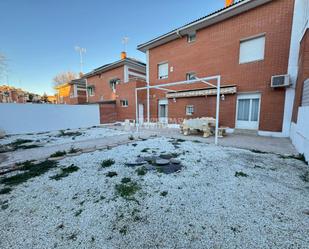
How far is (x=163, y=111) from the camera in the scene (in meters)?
13.1

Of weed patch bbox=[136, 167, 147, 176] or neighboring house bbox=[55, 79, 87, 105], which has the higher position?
→ neighboring house bbox=[55, 79, 87, 105]

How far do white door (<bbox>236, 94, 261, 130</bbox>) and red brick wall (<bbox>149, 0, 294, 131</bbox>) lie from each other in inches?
11.4

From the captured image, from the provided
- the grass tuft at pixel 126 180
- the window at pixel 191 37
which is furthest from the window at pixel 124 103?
the grass tuft at pixel 126 180

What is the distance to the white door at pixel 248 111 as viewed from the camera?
834 cm

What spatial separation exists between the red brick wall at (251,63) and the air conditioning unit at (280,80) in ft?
1.37

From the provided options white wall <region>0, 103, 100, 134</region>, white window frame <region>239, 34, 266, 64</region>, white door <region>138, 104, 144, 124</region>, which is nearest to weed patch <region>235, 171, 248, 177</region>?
white window frame <region>239, 34, 266, 64</region>

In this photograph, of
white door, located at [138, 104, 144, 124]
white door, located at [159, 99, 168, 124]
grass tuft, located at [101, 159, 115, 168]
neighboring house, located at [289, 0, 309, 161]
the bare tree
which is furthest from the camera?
the bare tree

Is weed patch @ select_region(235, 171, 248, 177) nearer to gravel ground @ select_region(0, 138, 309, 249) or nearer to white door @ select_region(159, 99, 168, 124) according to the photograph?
gravel ground @ select_region(0, 138, 309, 249)

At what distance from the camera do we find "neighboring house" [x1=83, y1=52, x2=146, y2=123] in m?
14.0

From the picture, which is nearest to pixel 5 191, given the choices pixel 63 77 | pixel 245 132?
pixel 245 132

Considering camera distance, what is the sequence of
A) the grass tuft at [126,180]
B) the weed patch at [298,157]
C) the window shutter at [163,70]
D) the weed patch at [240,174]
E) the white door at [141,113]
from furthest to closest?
1. the white door at [141,113]
2. the window shutter at [163,70]
3. the weed patch at [298,157]
4. the weed patch at [240,174]
5. the grass tuft at [126,180]

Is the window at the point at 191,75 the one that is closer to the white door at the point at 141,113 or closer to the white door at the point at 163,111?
the white door at the point at 163,111

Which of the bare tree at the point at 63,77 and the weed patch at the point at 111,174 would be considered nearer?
the weed patch at the point at 111,174

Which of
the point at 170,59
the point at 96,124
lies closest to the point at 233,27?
the point at 170,59
